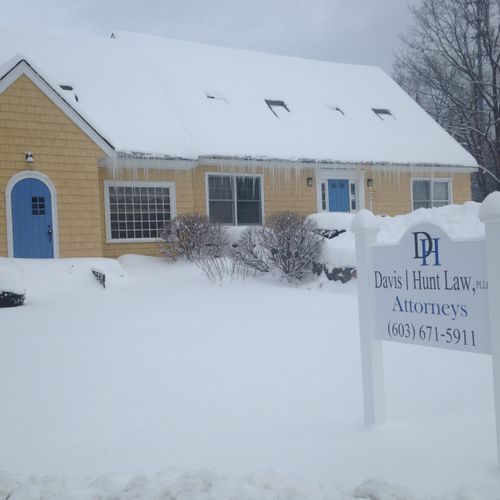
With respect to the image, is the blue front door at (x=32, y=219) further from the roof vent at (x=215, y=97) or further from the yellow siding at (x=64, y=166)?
the roof vent at (x=215, y=97)

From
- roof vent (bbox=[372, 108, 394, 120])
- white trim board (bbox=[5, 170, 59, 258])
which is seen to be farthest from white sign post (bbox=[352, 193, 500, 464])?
roof vent (bbox=[372, 108, 394, 120])

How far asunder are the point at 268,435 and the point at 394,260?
1.51 meters

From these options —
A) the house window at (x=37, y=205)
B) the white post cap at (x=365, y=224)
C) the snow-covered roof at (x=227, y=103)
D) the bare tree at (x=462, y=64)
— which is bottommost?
the white post cap at (x=365, y=224)

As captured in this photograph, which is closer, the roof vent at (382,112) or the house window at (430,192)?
the house window at (430,192)

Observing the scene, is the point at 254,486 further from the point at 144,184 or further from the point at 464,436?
the point at 144,184

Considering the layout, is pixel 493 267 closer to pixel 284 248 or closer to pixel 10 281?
pixel 284 248

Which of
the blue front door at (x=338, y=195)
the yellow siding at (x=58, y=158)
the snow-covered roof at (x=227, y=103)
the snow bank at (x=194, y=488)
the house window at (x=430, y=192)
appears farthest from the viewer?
the house window at (x=430, y=192)

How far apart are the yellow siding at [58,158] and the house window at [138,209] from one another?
1392 mm

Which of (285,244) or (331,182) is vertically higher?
(331,182)

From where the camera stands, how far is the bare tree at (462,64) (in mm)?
27828

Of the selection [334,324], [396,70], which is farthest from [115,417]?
[396,70]

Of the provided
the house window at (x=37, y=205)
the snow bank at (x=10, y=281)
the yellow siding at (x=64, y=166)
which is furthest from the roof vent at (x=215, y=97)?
the snow bank at (x=10, y=281)

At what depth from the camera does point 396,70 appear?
36062 mm

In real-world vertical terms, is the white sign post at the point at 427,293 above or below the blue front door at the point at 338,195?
below
